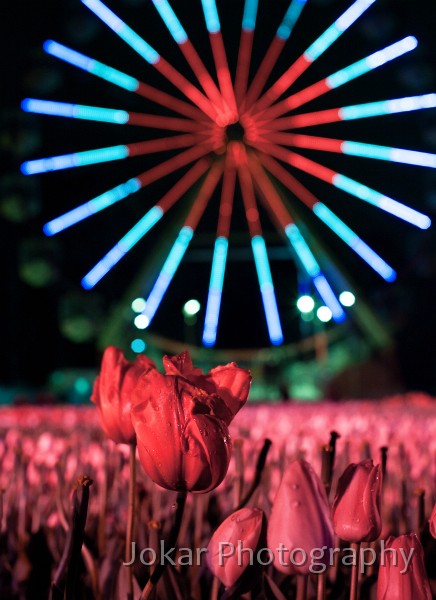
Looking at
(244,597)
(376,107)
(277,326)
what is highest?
(376,107)

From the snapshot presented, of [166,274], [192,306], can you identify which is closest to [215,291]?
[166,274]

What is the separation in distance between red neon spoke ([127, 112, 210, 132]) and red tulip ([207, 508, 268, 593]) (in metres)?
10.1

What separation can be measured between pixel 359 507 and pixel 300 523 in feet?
0.39

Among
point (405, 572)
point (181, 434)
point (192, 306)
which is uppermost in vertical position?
point (192, 306)

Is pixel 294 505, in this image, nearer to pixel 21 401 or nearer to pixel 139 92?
pixel 21 401

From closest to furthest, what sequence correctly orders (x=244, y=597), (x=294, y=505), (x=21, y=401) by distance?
(x=294, y=505) < (x=244, y=597) < (x=21, y=401)

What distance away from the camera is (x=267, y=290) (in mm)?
11617

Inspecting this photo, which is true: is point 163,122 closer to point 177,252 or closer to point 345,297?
point 177,252

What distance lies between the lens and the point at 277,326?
1148 centimetres

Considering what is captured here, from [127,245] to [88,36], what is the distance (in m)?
3.27

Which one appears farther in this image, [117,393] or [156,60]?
[156,60]

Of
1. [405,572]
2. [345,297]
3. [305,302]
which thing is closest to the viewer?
[405,572]

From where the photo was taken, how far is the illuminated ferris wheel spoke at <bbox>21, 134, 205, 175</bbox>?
1112cm

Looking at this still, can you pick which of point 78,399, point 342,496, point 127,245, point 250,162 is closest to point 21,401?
point 127,245
